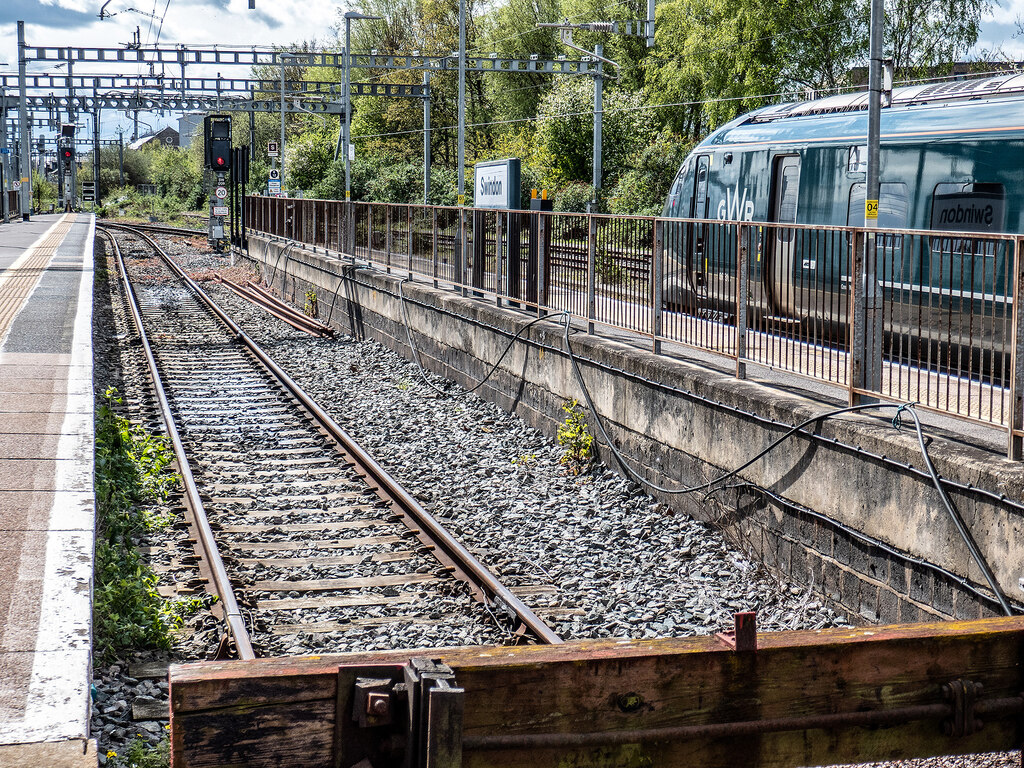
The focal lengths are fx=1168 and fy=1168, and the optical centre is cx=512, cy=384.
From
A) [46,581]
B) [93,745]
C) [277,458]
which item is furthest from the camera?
[277,458]

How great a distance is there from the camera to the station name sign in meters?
15.4

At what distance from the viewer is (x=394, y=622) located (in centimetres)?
688

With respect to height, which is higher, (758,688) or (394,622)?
(758,688)

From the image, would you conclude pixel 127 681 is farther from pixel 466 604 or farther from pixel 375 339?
pixel 375 339

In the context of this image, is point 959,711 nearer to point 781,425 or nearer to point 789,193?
point 781,425

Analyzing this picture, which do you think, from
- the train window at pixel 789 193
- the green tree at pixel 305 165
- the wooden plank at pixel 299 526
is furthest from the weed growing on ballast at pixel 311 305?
the green tree at pixel 305 165

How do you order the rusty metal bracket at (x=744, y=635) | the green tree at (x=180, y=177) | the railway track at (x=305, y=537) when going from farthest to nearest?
the green tree at (x=180, y=177) → the railway track at (x=305, y=537) → the rusty metal bracket at (x=744, y=635)

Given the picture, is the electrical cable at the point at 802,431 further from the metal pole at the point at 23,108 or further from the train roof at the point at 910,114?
the metal pole at the point at 23,108

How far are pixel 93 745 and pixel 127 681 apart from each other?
2050 mm

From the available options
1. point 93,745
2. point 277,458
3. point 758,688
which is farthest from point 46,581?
point 277,458

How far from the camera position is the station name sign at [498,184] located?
50.4ft

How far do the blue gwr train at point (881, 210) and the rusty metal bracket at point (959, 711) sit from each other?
335 centimetres

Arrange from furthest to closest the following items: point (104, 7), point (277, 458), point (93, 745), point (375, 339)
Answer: point (104, 7) < point (375, 339) < point (277, 458) < point (93, 745)

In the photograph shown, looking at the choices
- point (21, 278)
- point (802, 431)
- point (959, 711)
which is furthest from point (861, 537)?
point (21, 278)
